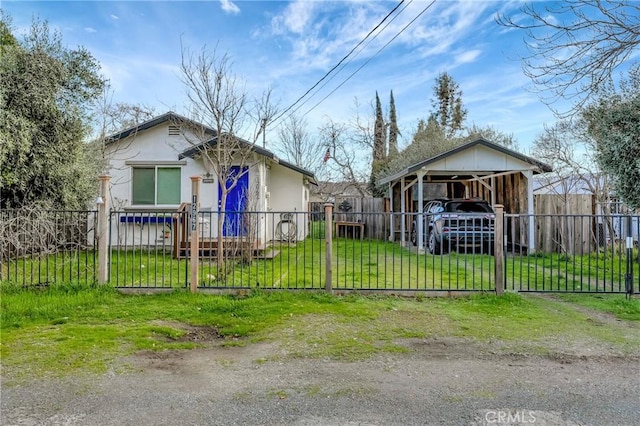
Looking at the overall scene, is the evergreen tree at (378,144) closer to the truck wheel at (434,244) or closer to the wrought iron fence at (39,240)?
the truck wheel at (434,244)

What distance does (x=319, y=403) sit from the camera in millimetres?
3037

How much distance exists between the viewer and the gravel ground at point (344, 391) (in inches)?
111

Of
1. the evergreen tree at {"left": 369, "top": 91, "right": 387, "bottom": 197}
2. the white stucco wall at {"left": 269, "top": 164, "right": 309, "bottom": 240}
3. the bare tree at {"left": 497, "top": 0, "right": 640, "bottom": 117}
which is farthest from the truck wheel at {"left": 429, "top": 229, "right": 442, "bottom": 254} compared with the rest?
the evergreen tree at {"left": 369, "top": 91, "right": 387, "bottom": 197}

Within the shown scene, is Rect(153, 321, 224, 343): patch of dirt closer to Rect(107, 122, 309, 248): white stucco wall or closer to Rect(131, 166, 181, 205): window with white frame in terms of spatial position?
Rect(107, 122, 309, 248): white stucco wall

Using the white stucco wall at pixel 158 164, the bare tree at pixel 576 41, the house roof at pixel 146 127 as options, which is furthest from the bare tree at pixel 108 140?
the bare tree at pixel 576 41

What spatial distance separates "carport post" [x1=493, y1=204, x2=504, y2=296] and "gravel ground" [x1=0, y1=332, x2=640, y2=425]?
6.98 feet

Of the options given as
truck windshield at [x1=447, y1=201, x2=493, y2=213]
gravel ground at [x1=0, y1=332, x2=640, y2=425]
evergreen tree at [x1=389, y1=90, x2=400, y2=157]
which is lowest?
gravel ground at [x1=0, y1=332, x2=640, y2=425]

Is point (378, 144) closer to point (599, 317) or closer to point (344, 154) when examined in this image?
point (344, 154)

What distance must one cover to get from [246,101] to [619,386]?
841 cm

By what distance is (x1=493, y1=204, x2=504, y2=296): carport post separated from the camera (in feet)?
20.6

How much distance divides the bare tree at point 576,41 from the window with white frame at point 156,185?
9984 millimetres

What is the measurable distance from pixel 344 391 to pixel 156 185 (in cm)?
1088

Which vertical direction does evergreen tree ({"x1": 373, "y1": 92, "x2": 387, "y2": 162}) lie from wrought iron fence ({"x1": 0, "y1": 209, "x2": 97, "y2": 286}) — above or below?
above

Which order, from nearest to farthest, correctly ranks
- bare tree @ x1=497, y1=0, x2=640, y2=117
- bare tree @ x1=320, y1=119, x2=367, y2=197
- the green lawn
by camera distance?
the green lawn → bare tree @ x1=497, y1=0, x2=640, y2=117 → bare tree @ x1=320, y1=119, x2=367, y2=197
